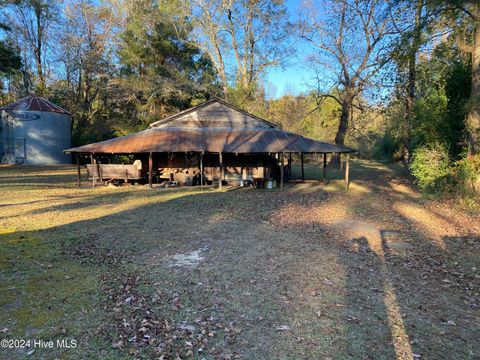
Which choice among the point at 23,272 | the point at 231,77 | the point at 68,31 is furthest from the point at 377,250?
the point at 68,31

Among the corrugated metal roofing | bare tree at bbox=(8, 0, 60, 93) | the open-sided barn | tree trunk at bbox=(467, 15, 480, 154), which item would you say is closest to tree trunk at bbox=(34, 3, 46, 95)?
bare tree at bbox=(8, 0, 60, 93)

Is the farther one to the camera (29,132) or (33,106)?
(33,106)

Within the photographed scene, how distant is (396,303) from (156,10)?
32066 mm

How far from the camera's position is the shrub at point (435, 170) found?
14219mm

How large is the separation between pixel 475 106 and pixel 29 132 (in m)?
33.7

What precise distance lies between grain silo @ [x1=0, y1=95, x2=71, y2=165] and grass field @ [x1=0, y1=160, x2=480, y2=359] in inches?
870

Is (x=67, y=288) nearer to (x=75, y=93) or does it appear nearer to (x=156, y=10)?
(x=156, y=10)

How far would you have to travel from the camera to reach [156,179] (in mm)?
20609

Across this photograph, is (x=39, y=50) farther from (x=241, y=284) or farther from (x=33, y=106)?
(x=241, y=284)

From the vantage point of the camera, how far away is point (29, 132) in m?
29.5

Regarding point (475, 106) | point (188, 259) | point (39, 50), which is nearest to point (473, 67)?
point (475, 106)

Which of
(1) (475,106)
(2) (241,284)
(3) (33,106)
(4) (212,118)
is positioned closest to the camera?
(2) (241,284)

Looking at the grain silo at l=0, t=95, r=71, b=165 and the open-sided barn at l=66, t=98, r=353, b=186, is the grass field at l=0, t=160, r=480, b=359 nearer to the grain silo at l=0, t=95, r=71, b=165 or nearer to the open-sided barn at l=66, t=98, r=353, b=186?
the open-sided barn at l=66, t=98, r=353, b=186

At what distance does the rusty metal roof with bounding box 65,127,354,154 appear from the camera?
689 inches
